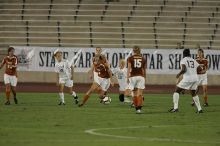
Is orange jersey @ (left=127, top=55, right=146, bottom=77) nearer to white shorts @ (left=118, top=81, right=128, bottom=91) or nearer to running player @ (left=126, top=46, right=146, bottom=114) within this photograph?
running player @ (left=126, top=46, right=146, bottom=114)

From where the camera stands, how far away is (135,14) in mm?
46875

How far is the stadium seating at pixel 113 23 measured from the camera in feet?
148

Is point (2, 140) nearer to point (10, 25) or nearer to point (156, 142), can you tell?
point (156, 142)

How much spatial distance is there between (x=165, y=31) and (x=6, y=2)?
36.2 ft

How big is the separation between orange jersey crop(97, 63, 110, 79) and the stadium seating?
16.5 meters

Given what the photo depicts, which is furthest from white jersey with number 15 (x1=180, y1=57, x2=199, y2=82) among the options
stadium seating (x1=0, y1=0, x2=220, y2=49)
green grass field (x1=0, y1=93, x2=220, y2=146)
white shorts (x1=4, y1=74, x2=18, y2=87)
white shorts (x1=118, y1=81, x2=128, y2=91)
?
stadium seating (x1=0, y1=0, x2=220, y2=49)

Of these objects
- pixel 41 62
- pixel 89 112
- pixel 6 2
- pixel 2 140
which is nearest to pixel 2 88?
pixel 41 62

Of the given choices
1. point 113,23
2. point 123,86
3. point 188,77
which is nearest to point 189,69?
point 188,77

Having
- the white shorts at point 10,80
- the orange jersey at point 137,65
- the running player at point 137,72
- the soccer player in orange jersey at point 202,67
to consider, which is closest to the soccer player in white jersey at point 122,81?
the soccer player in orange jersey at point 202,67

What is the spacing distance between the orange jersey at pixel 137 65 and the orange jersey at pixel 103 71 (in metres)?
4.21

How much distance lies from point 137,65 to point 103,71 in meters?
4.45

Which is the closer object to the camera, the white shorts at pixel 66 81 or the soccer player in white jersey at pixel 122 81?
the white shorts at pixel 66 81

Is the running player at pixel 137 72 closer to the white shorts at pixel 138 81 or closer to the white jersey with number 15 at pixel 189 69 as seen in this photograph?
the white shorts at pixel 138 81

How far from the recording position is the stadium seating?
148 feet
